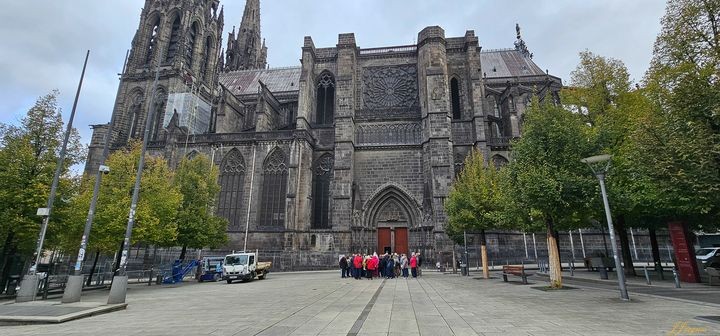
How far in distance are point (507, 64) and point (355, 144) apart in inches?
1121

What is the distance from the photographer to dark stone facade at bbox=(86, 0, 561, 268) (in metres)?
27.0

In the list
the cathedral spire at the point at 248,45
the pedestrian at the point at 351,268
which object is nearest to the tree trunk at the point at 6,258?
the pedestrian at the point at 351,268

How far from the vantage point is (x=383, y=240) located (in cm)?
2827

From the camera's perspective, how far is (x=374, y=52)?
111 feet

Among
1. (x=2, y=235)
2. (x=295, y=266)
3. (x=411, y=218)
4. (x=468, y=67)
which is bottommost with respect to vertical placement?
(x=295, y=266)

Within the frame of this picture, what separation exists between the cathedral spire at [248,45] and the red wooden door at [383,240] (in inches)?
1762

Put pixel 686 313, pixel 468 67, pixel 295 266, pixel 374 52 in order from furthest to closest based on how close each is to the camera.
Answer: pixel 374 52 → pixel 468 67 → pixel 295 266 → pixel 686 313

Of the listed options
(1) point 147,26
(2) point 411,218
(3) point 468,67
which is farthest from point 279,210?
(1) point 147,26

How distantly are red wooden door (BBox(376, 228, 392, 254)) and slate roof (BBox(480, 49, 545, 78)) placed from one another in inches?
1081

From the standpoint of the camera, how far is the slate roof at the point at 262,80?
4730cm

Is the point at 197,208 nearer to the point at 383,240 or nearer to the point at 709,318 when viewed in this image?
the point at 383,240

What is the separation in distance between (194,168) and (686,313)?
24.1 m

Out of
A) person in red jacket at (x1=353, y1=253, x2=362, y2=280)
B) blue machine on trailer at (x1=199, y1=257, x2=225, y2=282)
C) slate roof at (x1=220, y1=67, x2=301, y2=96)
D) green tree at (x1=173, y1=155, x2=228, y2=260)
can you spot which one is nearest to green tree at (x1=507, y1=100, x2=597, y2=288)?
person in red jacket at (x1=353, y1=253, x2=362, y2=280)

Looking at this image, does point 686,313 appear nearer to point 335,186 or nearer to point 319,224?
point 335,186
